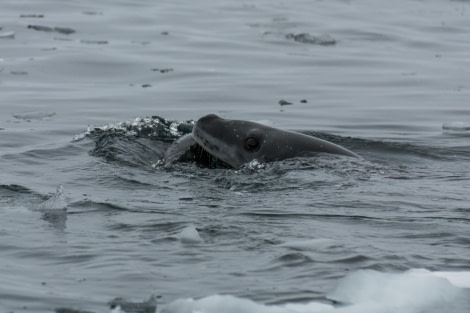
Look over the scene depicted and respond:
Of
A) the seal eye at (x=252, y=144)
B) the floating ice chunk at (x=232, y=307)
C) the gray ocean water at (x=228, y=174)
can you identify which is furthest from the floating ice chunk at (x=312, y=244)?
the seal eye at (x=252, y=144)

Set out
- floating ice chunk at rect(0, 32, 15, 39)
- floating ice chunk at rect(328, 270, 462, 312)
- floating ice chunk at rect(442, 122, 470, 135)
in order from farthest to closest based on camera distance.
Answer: floating ice chunk at rect(0, 32, 15, 39), floating ice chunk at rect(442, 122, 470, 135), floating ice chunk at rect(328, 270, 462, 312)

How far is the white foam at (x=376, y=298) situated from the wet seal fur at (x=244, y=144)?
3.42m

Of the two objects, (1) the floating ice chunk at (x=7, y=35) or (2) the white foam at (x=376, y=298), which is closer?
(2) the white foam at (x=376, y=298)

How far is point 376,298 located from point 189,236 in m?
1.35

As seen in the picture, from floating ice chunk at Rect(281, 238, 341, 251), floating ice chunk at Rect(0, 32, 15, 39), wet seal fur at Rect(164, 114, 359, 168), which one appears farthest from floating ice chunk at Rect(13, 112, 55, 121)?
floating ice chunk at Rect(281, 238, 341, 251)

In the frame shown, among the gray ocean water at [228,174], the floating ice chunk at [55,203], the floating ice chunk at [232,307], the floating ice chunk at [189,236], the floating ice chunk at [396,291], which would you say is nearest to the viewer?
the floating ice chunk at [232,307]

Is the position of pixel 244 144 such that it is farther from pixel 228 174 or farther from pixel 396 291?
pixel 396 291

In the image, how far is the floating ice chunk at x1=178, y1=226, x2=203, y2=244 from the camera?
6.42 m

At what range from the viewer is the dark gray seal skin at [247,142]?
925 cm

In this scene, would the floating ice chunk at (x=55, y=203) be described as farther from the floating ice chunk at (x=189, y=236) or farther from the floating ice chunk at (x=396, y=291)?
the floating ice chunk at (x=396, y=291)

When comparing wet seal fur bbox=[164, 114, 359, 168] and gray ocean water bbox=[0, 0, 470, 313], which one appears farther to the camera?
wet seal fur bbox=[164, 114, 359, 168]

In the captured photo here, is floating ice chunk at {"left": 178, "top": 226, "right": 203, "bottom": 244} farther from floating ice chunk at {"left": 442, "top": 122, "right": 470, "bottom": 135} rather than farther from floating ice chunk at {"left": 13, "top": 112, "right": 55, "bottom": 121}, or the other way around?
floating ice chunk at {"left": 442, "top": 122, "right": 470, "bottom": 135}

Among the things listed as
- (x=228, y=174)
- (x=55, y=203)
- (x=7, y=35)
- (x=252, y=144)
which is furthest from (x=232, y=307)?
(x=7, y=35)


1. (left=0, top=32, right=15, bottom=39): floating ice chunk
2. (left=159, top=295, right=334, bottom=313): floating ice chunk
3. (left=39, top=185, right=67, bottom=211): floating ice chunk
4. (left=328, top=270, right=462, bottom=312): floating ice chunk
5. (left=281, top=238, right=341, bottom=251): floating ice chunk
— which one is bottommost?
(left=159, top=295, right=334, bottom=313): floating ice chunk
